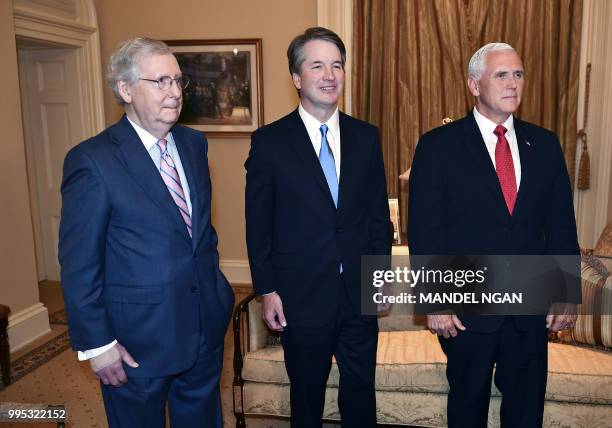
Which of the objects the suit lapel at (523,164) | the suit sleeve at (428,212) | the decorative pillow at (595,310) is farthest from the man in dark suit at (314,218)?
the decorative pillow at (595,310)

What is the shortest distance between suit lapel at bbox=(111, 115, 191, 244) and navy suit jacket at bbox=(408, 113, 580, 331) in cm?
95

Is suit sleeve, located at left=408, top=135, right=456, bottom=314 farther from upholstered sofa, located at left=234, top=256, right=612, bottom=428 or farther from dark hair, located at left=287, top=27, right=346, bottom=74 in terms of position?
upholstered sofa, located at left=234, top=256, right=612, bottom=428

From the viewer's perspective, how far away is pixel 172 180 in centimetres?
195

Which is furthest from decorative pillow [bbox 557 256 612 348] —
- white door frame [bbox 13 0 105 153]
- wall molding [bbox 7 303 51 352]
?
white door frame [bbox 13 0 105 153]

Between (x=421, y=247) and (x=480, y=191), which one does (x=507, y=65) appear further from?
(x=421, y=247)

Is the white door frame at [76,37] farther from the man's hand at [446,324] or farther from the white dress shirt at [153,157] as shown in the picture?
the man's hand at [446,324]

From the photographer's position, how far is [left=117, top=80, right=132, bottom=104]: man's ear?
183 cm

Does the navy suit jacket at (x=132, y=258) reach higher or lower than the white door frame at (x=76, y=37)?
lower

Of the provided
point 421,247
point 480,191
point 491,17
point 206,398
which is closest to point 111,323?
point 206,398

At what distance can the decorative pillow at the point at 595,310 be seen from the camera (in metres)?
2.93

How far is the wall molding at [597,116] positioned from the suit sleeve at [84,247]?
4.41 metres

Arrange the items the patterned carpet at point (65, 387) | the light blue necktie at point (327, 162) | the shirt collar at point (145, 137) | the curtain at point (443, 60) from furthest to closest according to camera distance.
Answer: the curtain at point (443, 60) → the patterned carpet at point (65, 387) → the light blue necktie at point (327, 162) → the shirt collar at point (145, 137)

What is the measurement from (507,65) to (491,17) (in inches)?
120

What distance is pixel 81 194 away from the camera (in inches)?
68.5
